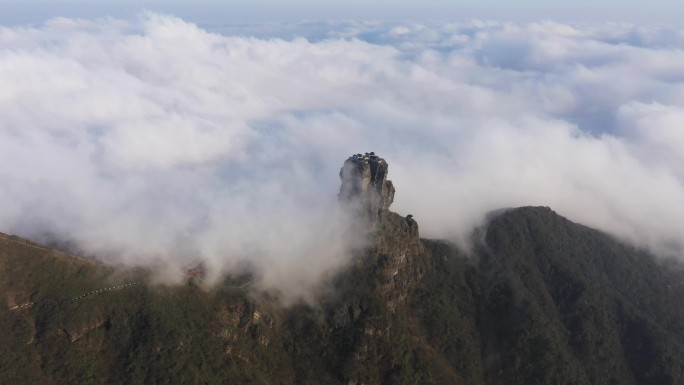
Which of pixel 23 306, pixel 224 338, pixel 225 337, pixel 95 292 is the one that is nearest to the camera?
pixel 23 306

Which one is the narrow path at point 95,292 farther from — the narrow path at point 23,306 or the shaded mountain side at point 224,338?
the shaded mountain side at point 224,338

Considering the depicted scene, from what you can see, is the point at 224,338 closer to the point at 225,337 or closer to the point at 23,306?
the point at 225,337

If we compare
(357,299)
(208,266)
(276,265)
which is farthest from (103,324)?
(357,299)

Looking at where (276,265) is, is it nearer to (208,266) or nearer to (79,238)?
(208,266)

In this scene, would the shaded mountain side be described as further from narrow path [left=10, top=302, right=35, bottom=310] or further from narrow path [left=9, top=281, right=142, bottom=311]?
narrow path [left=10, top=302, right=35, bottom=310]

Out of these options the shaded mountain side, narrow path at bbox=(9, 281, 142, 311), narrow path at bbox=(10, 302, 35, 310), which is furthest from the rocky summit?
narrow path at bbox=(10, 302, 35, 310)

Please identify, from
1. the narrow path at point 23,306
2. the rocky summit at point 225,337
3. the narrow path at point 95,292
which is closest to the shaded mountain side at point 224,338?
the rocky summit at point 225,337

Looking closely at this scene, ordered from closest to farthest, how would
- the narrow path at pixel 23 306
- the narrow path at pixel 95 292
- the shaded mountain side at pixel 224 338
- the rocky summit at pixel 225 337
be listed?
the shaded mountain side at pixel 224 338, the rocky summit at pixel 225 337, the narrow path at pixel 23 306, the narrow path at pixel 95 292

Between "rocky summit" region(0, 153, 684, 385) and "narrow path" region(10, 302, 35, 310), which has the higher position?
"narrow path" region(10, 302, 35, 310)

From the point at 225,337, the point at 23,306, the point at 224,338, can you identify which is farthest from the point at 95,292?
the point at 225,337

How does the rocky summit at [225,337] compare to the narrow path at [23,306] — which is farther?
the narrow path at [23,306]

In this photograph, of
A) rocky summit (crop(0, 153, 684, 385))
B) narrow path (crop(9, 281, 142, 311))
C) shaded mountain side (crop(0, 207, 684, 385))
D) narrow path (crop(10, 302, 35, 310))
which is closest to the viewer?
shaded mountain side (crop(0, 207, 684, 385))
